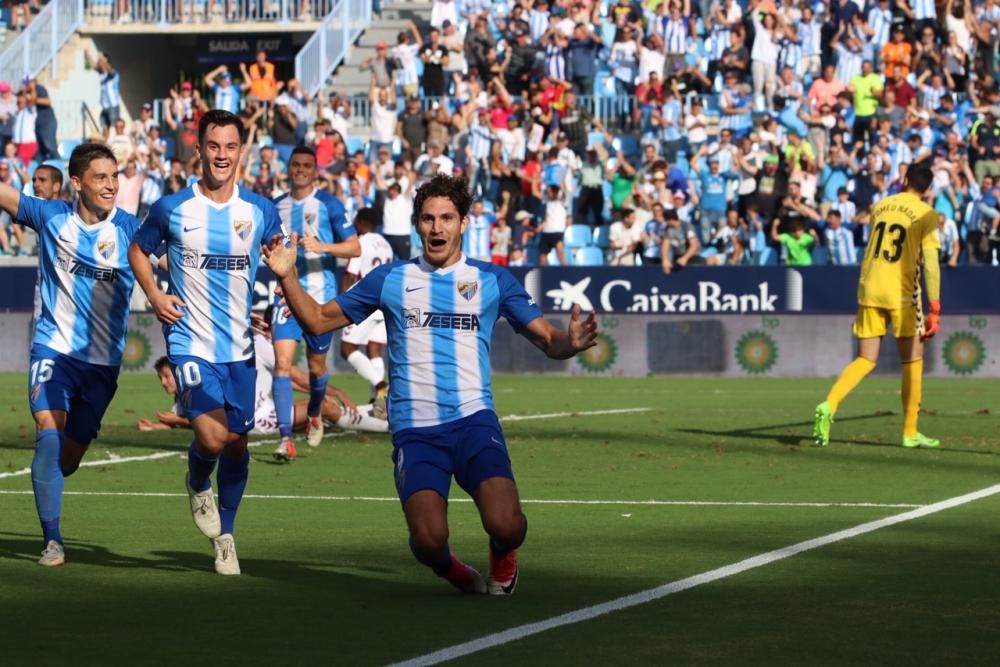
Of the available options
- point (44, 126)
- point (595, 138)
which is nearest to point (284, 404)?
point (595, 138)

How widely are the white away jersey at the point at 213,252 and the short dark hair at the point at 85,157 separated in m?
0.44

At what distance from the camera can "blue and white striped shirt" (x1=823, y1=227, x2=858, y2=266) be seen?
95.8 ft

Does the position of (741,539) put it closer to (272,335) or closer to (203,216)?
(203,216)

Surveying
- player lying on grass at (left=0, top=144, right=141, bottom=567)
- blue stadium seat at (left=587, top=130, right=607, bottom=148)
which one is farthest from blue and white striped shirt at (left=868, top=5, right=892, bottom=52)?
player lying on grass at (left=0, top=144, right=141, bottom=567)

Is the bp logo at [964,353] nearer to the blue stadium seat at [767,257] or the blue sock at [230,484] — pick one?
the blue stadium seat at [767,257]

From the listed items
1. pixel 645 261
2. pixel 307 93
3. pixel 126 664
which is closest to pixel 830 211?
pixel 645 261

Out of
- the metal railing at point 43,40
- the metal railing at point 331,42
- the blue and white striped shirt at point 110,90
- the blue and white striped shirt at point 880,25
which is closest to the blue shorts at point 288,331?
the blue and white striped shirt at point 880,25

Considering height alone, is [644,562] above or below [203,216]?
below

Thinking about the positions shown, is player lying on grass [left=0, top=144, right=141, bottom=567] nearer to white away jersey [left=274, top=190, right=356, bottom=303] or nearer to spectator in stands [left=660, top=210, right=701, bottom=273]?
white away jersey [left=274, top=190, right=356, bottom=303]

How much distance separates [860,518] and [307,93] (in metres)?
29.4

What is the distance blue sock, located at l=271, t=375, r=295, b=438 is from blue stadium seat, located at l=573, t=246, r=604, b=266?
1489cm

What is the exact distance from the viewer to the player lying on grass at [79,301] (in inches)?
404

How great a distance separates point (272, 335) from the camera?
17.0 meters

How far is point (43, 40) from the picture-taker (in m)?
44.7
